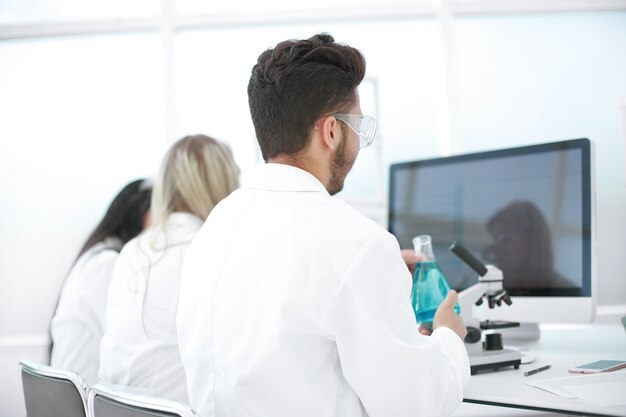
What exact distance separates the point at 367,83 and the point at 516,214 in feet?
5.62

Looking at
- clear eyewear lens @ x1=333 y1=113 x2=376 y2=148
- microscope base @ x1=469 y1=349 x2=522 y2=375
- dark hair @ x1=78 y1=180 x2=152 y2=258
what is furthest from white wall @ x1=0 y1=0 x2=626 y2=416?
clear eyewear lens @ x1=333 y1=113 x2=376 y2=148

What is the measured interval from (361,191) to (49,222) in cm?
167

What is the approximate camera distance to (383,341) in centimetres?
113

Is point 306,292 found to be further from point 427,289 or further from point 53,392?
→ point 53,392

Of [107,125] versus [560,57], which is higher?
[560,57]

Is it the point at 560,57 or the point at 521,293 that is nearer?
the point at 521,293

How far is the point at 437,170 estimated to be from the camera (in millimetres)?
2188

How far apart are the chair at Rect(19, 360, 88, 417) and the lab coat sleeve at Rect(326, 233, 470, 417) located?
64 centimetres

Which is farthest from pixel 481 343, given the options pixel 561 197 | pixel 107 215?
pixel 107 215

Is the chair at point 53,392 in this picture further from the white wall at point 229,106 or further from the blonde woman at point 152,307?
the white wall at point 229,106

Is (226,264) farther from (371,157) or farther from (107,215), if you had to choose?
(371,157)

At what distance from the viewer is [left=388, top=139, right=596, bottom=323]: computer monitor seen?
1.85 m

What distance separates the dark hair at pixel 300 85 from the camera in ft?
4.27

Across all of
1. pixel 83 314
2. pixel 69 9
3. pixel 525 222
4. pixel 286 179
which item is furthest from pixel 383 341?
pixel 69 9
